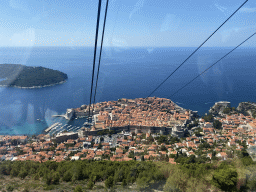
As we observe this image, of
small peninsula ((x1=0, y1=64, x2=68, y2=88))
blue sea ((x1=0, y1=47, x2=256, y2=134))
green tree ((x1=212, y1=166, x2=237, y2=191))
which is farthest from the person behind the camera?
small peninsula ((x1=0, y1=64, x2=68, y2=88))

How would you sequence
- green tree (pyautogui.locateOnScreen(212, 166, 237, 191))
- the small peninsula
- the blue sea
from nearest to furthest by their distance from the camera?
green tree (pyautogui.locateOnScreen(212, 166, 237, 191)), the blue sea, the small peninsula

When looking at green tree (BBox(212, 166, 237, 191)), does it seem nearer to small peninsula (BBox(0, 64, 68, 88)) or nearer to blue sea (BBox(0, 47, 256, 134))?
blue sea (BBox(0, 47, 256, 134))

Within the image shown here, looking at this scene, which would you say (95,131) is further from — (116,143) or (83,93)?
(83,93)

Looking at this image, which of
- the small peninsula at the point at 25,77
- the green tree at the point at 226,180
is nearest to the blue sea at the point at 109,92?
the small peninsula at the point at 25,77

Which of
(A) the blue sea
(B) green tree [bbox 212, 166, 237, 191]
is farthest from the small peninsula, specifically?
(B) green tree [bbox 212, 166, 237, 191]

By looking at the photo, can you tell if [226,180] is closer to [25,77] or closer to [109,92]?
[109,92]

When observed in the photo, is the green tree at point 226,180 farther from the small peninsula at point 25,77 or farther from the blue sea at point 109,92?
the small peninsula at point 25,77

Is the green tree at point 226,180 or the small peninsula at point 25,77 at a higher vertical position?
the small peninsula at point 25,77

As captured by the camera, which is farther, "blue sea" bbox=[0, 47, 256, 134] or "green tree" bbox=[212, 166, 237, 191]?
"blue sea" bbox=[0, 47, 256, 134]
